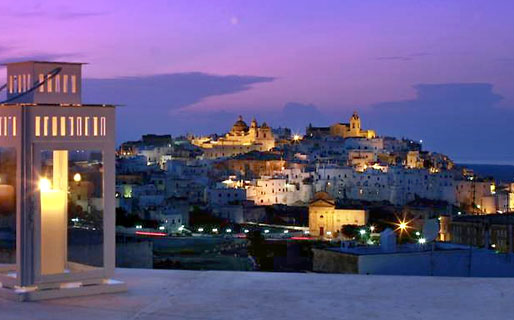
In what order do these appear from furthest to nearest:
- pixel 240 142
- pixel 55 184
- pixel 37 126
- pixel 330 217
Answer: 1. pixel 240 142
2. pixel 330 217
3. pixel 55 184
4. pixel 37 126

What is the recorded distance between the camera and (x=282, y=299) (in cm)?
358

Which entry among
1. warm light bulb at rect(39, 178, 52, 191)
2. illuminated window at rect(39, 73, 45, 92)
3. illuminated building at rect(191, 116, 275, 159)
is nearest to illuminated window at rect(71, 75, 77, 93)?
illuminated window at rect(39, 73, 45, 92)

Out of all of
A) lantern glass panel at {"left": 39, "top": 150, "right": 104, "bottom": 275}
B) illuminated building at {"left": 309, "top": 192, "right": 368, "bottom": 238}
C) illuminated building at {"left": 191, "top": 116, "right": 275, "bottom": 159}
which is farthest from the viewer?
illuminated building at {"left": 191, "top": 116, "right": 275, "bottom": 159}

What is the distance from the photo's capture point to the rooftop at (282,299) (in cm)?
328

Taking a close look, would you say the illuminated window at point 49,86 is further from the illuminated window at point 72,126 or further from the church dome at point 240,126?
the church dome at point 240,126

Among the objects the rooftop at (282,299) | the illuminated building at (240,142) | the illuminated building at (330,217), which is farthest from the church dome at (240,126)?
the rooftop at (282,299)

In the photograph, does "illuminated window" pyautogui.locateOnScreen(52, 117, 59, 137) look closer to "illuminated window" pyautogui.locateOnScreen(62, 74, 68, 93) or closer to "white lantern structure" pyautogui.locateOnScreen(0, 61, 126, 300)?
"white lantern structure" pyautogui.locateOnScreen(0, 61, 126, 300)

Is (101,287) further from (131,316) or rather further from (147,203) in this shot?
(147,203)

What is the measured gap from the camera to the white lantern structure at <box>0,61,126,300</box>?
3.54 m

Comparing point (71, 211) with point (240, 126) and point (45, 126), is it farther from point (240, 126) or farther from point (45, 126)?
point (240, 126)

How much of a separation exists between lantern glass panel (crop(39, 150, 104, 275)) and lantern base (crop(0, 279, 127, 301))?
73mm

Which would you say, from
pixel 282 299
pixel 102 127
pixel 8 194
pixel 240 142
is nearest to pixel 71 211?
pixel 8 194

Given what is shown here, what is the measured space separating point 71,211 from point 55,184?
129mm

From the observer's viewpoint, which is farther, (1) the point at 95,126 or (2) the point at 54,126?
(1) the point at 95,126
